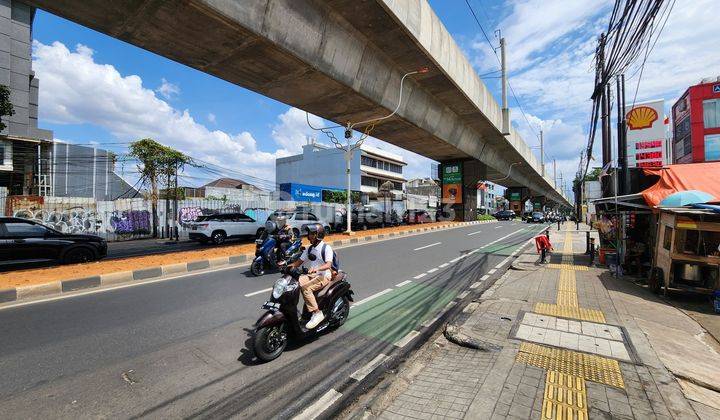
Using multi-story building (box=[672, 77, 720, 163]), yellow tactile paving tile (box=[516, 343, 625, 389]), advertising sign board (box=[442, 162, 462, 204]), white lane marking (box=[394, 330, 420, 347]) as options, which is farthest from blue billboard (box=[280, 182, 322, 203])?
yellow tactile paving tile (box=[516, 343, 625, 389])

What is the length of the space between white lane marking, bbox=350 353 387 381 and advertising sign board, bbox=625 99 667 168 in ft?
53.5

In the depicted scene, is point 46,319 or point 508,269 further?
point 508,269

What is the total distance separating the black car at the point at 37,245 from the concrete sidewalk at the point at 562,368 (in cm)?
1020

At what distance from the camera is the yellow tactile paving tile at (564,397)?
2.65 metres

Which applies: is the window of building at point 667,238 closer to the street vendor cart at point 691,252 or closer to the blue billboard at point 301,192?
the street vendor cart at point 691,252

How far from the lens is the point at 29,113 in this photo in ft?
100

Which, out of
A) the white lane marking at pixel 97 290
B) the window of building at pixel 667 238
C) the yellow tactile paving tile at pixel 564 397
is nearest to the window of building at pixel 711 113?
the window of building at pixel 667 238

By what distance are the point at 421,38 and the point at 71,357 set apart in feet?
37.1

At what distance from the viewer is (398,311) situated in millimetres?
5418

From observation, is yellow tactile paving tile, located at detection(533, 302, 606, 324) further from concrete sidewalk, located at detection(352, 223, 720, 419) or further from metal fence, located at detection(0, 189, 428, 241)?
metal fence, located at detection(0, 189, 428, 241)

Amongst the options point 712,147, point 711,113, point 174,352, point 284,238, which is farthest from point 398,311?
point 711,113

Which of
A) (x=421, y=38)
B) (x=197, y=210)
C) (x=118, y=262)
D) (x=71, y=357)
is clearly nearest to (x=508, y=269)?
(x=421, y=38)

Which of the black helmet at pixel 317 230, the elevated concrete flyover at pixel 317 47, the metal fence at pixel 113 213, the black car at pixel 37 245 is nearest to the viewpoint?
the black helmet at pixel 317 230

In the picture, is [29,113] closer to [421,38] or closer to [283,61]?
[283,61]
